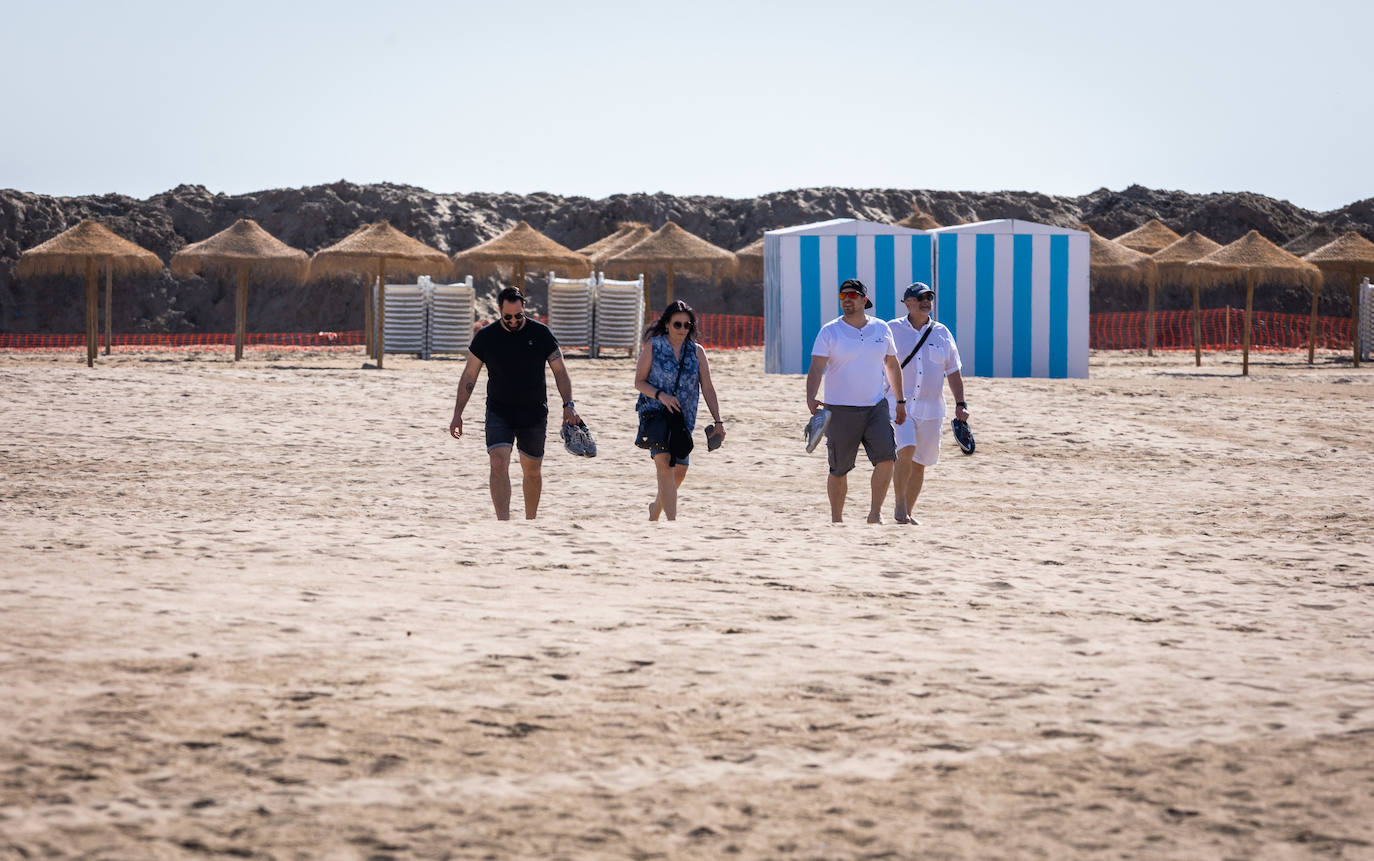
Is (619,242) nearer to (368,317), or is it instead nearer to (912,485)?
(368,317)

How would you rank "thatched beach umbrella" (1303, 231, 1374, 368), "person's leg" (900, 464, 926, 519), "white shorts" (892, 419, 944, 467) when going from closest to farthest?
"white shorts" (892, 419, 944, 467), "person's leg" (900, 464, 926, 519), "thatched beach umbrella" (1303, 231, 1374, 368)

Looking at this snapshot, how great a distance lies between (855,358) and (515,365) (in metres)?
1.67

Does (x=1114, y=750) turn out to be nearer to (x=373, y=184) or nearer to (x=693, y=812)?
(x=693, y=812)

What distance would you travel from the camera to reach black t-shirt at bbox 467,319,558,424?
22.9 ft

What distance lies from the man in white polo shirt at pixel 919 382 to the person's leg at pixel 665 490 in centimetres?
114

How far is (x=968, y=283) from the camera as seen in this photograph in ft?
63.5

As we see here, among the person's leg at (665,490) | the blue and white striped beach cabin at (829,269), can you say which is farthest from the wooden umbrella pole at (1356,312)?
the person's leg at (665,490)

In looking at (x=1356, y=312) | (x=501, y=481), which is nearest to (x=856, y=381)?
(x=501, y=481)

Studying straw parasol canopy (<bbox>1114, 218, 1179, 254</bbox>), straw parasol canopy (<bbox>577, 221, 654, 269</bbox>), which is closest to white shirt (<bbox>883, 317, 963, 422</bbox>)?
straw parasol canopy (<bbox>577, 221, 654, 269</bbox>)

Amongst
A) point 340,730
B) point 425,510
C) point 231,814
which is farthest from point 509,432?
point 231,814

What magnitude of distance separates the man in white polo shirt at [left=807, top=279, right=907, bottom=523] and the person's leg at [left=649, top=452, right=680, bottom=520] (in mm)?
755

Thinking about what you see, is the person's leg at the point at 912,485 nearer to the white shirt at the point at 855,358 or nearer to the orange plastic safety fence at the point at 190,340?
the white shirt at the point at 855,358

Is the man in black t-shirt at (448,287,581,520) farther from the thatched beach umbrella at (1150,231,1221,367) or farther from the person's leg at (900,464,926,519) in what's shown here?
the thatched beach umbrella at (1150,231,1221,367)

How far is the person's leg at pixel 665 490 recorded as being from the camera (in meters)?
6.95
